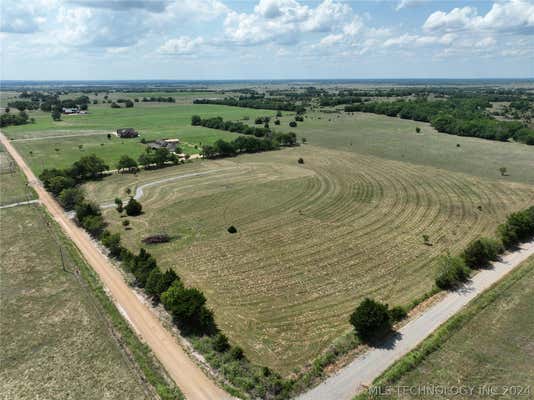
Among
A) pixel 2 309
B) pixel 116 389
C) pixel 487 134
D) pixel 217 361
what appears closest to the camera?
pixel 116 389

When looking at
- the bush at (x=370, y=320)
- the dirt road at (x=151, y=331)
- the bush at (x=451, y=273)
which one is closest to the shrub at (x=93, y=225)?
the dirt road at (x=151, y=331)

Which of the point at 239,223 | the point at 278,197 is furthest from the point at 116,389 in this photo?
the point at 278,197

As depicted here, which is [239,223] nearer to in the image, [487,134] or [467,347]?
[467,347]

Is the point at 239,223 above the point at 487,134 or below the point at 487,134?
below

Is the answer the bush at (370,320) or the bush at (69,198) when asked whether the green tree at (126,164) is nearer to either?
the bush at (69,198)

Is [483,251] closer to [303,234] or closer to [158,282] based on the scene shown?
[303,234]

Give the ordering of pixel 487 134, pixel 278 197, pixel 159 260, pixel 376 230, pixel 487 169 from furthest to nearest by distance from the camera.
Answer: pixel 487 134 → pixel 487 169 → pixel 278 197 → pixel 376 230 → pixel 159 260

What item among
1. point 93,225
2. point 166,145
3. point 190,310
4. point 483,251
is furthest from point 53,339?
point 166,145
